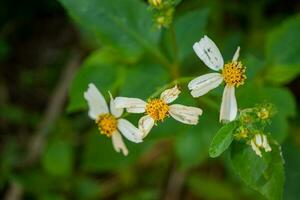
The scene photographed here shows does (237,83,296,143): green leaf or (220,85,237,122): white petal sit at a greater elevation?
(237,83,296,143): green leaf

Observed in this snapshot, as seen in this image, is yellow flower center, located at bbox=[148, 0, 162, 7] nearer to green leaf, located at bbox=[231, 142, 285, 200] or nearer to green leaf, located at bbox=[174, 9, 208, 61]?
green leaf, located at bbox=[174, 9, 208, 61]

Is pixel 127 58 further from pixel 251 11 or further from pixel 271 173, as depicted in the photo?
pixel 251 11

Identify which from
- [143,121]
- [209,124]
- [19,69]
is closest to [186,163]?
[209,124]

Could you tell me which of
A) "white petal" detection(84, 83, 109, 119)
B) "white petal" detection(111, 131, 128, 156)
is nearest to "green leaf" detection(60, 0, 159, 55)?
"white petal" detection(84, 83, 109, 119)

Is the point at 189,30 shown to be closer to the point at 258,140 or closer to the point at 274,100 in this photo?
the point at 274,100

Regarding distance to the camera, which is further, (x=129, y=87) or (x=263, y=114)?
(x=129, y=87)

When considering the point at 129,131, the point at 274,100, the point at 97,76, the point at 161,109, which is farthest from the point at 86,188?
the point at 161,109

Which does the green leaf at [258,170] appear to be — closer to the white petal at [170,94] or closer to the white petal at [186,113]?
the white petal at [186,113]
